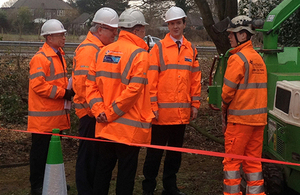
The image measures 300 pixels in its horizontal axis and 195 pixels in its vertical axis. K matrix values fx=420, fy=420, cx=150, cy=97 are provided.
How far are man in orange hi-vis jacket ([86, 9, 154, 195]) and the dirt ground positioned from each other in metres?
1.45

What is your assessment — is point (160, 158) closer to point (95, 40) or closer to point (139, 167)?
point (139, 167)

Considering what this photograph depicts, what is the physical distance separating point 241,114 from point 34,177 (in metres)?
2.62

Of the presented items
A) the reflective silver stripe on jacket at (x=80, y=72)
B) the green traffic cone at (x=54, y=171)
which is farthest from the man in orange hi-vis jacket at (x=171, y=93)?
the green traffic cone at (x=54, y=171)

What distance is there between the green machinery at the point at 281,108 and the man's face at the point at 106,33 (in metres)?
1.77

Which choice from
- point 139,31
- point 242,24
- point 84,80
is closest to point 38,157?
point 84,80

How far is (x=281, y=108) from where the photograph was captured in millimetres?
4332

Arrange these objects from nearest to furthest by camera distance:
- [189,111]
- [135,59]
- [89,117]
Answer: [135,59] < [89,117] < [189,111]

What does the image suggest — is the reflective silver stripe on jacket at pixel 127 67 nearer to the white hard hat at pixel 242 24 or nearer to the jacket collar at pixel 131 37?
the jacket collar at pixel 131 37

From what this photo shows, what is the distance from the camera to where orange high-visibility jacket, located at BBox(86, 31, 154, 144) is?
382 centimetres

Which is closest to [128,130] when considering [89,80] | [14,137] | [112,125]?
[112,125]

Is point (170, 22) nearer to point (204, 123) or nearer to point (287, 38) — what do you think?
point (287, 38)

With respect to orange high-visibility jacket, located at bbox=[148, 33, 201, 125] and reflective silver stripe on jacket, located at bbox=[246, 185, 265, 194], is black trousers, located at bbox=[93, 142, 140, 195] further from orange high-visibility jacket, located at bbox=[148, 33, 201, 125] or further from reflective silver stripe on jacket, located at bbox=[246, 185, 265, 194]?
reflective silver stripe on jacket, located at bbox=[246, 185, 265, 194]

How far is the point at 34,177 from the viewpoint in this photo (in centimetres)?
518

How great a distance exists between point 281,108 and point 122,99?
170 cm
